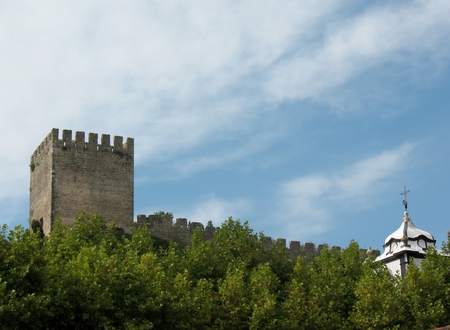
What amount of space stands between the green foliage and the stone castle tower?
1675mm

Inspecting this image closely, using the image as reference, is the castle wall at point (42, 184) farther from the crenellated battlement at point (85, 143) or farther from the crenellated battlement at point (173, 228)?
the crenellated battlement at point (173, 228)

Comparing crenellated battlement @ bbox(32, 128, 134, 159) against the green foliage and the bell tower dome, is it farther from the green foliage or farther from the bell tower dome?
the bell tower dome

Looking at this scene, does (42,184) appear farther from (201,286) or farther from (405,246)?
(405,246)

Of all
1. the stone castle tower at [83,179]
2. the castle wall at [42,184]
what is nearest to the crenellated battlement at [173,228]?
the stone castle tower at [83,179]

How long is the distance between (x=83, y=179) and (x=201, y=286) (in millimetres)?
13566

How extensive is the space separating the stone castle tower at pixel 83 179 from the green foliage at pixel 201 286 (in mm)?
1675

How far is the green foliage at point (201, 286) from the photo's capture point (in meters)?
35.2

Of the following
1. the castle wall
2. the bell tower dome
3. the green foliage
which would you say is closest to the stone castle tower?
the castle wall

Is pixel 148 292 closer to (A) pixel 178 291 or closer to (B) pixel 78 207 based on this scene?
(A) pixel 178 291

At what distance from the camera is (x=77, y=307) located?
3588cm

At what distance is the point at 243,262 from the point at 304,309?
5.26 m

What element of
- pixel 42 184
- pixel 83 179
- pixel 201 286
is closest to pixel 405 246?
pixel 201 286

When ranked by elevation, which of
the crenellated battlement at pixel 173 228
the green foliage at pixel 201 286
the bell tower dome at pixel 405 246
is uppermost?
the crenellated battlement at pixel 173 228

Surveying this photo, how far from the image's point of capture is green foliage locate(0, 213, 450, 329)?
35.2 metres
